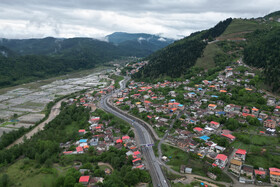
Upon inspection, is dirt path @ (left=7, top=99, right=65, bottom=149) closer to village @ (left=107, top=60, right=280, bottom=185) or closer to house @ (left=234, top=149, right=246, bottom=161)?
village @ (left=107, top=60, right=280, bottom=185)

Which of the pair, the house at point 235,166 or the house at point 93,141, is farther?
the house at point 93,141

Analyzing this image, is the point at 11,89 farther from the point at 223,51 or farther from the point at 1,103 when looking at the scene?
the point at 223,51

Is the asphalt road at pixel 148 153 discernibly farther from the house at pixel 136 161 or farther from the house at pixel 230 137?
the house at pixel 230 137

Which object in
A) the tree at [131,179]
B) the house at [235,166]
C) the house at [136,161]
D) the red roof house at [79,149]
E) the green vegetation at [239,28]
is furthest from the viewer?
the green vegetation at [239,28]

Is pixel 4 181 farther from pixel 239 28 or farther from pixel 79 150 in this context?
pixel 239 28

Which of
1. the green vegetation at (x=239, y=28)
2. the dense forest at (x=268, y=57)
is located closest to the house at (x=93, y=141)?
the dense forest at (x=268, y=57)

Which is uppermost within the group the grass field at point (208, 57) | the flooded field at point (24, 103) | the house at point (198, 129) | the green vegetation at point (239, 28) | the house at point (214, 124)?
the green vegetation at point (239, 28)
